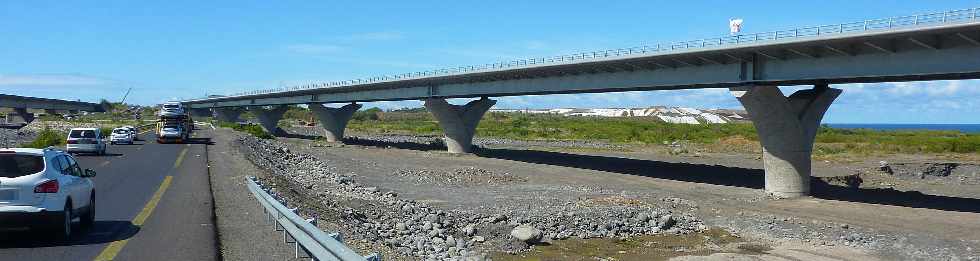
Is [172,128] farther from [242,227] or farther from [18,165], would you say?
[18,165]

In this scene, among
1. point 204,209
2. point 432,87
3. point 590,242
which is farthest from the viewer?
point 432,87

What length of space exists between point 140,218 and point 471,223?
362 inches

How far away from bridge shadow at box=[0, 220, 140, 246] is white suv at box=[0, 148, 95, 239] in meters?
0.22

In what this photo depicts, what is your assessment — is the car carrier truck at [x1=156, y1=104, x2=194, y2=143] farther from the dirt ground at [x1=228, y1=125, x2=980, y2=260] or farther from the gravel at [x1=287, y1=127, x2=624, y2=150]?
the gravel at [x1=287, y1=127, x2=624, y2=150]

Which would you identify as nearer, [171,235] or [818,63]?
[171,235]

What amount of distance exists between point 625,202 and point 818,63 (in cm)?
869

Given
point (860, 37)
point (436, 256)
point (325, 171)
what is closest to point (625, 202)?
point (860, 37)

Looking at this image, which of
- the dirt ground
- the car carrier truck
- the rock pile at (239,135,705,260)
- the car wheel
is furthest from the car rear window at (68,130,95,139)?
the car wheel

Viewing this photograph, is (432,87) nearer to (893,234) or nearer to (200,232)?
(893,234)

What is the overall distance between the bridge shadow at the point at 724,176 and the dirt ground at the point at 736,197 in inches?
2.7

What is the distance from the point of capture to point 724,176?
45219 millimetres

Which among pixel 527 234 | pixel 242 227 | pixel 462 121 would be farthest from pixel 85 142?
pixel 242 227

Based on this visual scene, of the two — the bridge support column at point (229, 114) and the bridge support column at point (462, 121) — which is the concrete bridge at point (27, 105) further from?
the bridge support column at point (462, 121)

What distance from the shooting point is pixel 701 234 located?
2286 cm
